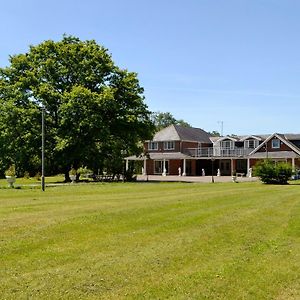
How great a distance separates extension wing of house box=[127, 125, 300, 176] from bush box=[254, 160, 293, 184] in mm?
20957

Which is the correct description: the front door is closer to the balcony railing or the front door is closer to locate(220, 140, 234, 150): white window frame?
locate(220, 140, 234, 150): white window frame

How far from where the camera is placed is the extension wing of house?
63688mm

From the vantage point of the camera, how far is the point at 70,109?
139 ft

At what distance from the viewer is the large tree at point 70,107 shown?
142 feet

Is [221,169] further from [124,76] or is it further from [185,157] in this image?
[124,76]

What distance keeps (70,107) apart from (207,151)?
3158 centimetres

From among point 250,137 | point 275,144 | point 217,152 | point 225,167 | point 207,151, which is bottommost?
point 225,167

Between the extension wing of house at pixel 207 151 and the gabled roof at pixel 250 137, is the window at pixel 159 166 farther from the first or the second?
the gabled roof at pixel 250 137

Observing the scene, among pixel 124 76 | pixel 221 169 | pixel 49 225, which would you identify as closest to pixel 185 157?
pixel 221 169

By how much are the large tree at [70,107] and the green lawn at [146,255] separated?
90.3ft

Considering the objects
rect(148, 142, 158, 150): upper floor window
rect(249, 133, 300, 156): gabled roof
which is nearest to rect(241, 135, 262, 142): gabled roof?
rect(249, 133, 300, 156): gabled roof

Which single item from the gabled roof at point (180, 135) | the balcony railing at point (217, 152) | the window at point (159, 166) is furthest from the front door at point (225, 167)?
the window at point (159, 166)

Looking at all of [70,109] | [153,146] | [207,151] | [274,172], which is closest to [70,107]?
[70,109]

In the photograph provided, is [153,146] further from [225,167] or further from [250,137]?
[250,137]
